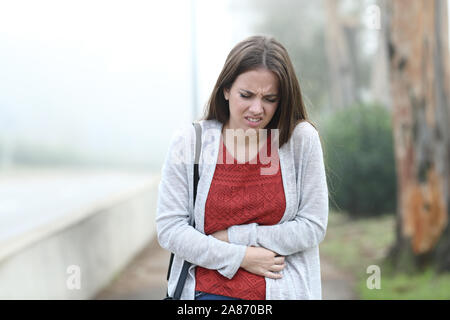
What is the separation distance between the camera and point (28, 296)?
13.4ft

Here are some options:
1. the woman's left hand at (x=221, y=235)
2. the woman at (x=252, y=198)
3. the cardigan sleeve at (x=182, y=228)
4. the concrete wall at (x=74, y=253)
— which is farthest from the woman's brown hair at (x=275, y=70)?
the concrete wall at (x=74, y=253)

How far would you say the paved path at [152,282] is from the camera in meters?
6.02

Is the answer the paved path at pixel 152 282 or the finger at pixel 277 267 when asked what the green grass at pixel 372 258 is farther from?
the finger at pixel 277 267

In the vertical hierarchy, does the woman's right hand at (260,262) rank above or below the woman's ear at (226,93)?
below

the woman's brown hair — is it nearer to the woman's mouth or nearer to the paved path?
the woman's mouth

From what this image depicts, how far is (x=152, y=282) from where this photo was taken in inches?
265

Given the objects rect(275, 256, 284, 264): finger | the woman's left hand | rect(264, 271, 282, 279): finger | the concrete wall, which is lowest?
the concrete wall

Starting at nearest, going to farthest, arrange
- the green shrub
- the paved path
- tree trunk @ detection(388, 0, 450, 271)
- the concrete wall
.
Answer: the concrete wall, the paved path, tree trunk @ detection(388, 0, 450, 271), the green shrub

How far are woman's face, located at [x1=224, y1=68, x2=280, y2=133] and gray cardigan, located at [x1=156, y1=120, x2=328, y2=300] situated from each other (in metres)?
0.12

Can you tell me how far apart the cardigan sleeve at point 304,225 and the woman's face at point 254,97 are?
203 mm

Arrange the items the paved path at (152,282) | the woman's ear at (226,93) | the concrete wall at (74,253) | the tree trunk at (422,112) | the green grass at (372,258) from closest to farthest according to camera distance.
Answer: the woman's ear at (226,93)
the concrete wall at (74,253)
the green grass at (372,258)
the paved path at (152,282)
the tree trunk at (422,112)

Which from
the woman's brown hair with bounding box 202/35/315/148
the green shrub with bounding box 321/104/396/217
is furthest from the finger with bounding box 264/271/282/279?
the green shrub with bounding box 321/104/396/217

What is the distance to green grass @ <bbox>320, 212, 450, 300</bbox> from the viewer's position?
5805 millimetres

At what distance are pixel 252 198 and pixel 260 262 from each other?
→ 236 millimetres
